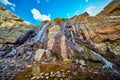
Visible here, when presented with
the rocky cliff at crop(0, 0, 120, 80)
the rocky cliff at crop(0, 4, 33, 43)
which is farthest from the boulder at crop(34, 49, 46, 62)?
the rocky cliff at crop(0, 4, 33, 43)

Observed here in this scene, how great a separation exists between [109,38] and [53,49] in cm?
1036

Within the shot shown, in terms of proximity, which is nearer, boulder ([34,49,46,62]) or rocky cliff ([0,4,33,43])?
boulder ([34,49,46,62])

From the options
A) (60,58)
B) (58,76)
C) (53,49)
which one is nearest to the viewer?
(58,76)

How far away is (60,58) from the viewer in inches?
626

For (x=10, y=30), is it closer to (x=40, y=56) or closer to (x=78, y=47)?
A: (x=40, y=56)

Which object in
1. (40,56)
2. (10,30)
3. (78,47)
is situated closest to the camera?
(40,56)

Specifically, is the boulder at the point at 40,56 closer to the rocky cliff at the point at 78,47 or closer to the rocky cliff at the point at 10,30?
the rocky cliff at the point at 78,47

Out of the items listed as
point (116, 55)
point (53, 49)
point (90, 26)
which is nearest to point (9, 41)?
point (53, 49)

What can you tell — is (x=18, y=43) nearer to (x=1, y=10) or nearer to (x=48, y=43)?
(x=48, y=43)

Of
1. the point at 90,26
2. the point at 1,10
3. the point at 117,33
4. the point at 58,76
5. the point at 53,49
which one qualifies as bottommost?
the point at 58,76

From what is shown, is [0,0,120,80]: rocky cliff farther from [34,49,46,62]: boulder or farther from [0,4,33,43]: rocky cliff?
[0,4,33,43]: rocky cliff

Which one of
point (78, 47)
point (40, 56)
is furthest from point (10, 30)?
point (78, 47)

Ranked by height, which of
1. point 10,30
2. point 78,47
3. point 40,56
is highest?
point 10,30

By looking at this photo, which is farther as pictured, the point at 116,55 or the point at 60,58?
the point at 116,55
